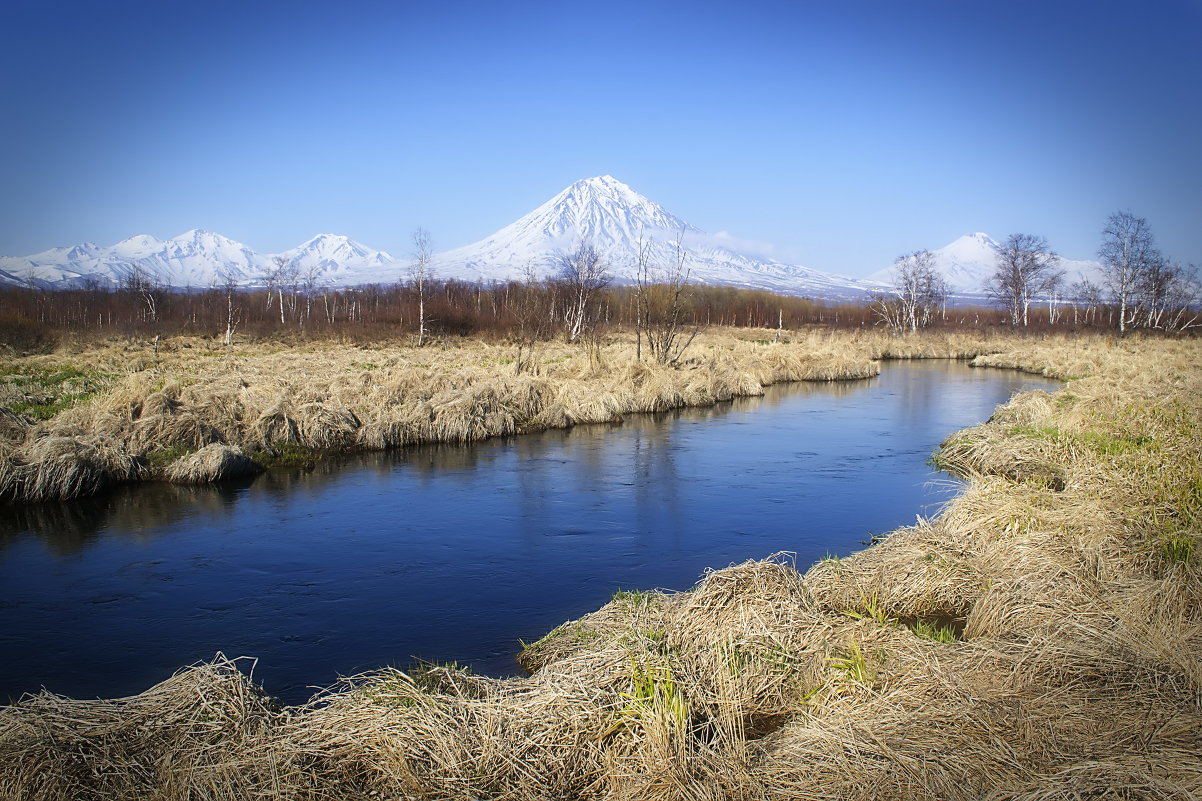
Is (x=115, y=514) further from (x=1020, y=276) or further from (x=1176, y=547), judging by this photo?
(x=1020, y=276)

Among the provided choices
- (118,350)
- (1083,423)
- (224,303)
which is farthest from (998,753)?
(224,303)

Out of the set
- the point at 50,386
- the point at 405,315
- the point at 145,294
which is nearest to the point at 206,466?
the point at 50,386

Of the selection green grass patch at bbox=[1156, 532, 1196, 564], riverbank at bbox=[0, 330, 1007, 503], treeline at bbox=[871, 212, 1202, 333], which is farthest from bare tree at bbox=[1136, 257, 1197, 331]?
green grass patch at bbox=[1156, 532, 1196, 564]

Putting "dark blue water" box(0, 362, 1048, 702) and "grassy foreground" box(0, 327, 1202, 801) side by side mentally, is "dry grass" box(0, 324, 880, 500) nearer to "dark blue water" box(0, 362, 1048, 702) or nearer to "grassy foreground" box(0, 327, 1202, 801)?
"dark blue water" box(0, 362, 1048, 702)

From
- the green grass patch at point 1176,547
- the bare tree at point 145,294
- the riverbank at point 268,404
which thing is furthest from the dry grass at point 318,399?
the bare tree at point 145,294

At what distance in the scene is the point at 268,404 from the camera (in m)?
17.0

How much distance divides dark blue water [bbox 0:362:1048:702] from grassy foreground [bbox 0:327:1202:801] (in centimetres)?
170

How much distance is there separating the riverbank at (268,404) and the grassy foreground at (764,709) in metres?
9.89

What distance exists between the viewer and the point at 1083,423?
1458 centimetres

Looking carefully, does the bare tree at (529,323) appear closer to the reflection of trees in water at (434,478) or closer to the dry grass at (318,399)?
the dry grass at (318,399)

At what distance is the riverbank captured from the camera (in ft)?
46.2

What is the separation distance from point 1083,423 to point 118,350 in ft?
107

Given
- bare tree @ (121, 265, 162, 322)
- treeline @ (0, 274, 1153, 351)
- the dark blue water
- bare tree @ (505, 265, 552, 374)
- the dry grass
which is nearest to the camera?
the dark blue water

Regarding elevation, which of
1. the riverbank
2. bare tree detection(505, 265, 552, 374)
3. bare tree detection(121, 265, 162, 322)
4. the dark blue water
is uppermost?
bare tree detection(121, 265, 162, 322)
